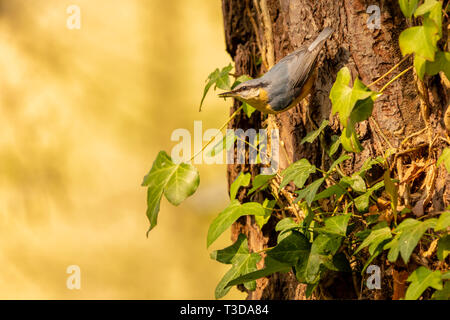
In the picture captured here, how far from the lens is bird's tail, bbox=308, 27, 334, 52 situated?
1.21 metres

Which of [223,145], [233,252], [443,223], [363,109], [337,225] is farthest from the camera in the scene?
[223,145]

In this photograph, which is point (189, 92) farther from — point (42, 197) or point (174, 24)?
point (42, 197)

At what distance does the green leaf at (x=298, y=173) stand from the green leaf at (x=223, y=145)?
30cm

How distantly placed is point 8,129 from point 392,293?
184cm

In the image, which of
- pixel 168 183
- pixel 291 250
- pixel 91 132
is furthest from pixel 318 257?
pixel 91 132

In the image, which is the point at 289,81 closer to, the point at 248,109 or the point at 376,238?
the point at 248,109

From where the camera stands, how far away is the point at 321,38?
122 cm

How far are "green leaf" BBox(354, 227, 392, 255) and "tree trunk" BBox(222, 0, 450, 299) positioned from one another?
154 millimetres

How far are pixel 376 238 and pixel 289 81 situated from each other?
1.47ft

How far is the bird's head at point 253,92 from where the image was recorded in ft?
4.14

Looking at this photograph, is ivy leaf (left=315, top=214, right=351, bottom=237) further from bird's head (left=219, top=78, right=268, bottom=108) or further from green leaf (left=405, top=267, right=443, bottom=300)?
bird's head (left=219, top=78, right=268, bottom=108)

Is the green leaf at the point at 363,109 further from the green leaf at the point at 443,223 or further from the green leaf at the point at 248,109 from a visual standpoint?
the green leaf at the point at 248,109

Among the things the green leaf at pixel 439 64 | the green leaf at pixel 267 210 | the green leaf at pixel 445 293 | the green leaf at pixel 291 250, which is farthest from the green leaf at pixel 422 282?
the green leaf at pixel 267 210

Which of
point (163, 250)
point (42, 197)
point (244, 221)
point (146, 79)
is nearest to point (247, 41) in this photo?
point (244, 221)
